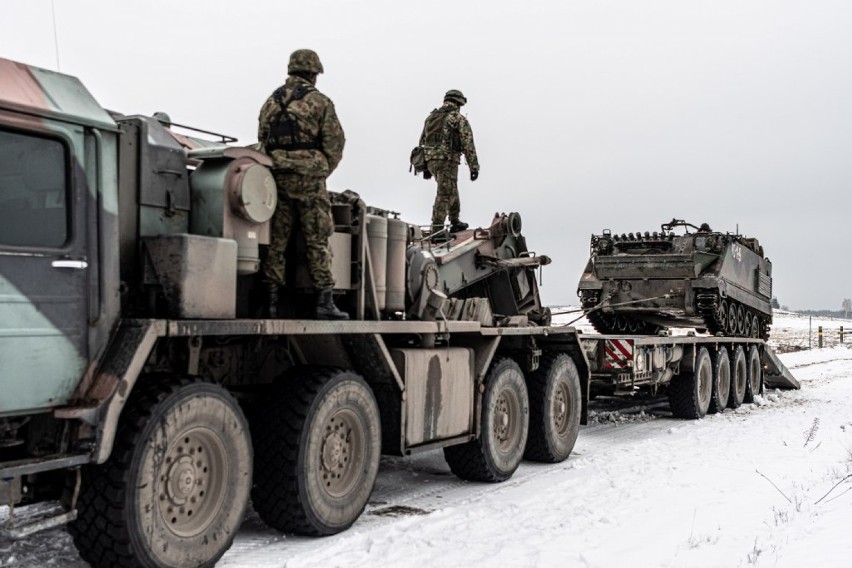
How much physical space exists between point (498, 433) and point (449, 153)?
426 centimetres

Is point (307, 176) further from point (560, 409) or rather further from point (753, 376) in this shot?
point (753, 376)

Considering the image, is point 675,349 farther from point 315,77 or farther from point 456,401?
point 315,77

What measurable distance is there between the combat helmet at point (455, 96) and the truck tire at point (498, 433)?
164 inches

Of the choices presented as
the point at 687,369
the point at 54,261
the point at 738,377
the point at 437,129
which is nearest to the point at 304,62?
the point at 54,261

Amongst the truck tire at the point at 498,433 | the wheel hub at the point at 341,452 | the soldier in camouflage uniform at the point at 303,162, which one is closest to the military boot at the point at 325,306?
the soldier in camouflage uniform at the point at 303,162

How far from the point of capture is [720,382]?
622 inches

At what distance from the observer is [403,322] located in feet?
24.7

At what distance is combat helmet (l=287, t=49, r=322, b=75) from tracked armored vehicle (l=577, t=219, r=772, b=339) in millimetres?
11885

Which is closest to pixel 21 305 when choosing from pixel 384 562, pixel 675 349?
pixel 384 562

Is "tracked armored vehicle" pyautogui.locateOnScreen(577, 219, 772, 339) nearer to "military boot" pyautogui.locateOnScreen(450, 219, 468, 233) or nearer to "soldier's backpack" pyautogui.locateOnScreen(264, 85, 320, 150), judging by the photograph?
"military boot" pyautogui.locateOnScreen(450, 219, 468, 233)

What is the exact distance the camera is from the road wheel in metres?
16.6

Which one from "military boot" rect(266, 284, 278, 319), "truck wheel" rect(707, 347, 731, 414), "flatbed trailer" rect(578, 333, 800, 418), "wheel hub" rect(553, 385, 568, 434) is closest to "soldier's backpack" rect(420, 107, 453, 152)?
"flatbed trailer" rect(578, 333, 800, 418)

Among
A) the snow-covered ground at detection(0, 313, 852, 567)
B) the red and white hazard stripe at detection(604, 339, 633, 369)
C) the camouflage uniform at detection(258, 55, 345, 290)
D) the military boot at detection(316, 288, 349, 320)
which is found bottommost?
the snow-covered ground at detection(0, 313, 852, 567)

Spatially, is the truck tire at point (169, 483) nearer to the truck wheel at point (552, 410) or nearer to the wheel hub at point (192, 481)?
the wheel hub at point (192, 481)
